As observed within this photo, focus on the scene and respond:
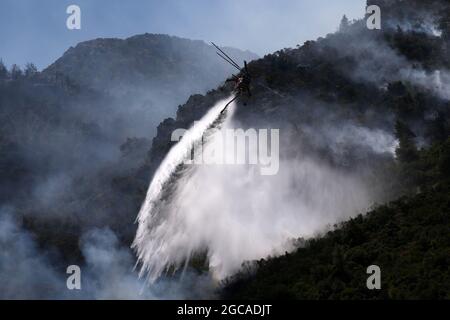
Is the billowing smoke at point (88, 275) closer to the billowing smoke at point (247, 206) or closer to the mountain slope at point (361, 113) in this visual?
the billowing smoke at point (247, 206)

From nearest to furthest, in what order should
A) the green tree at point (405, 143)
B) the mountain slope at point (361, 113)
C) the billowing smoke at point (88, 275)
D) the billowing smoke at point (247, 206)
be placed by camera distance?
the mountain slope at point (361, 113)
the billowing smoke at point (88, 275)
the billowing smoke at point (247, 206)
the green tree at point (405, 143)

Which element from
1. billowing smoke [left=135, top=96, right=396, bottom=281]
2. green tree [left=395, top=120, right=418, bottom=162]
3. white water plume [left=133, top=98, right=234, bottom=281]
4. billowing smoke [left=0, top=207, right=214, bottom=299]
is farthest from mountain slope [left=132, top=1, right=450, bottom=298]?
billowing smoke [left=0, top=207, right=214, bottom=299]

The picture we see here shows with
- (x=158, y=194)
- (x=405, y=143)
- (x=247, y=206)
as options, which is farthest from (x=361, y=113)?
(x=158, y=194)

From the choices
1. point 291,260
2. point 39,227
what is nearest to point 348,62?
point 291,260

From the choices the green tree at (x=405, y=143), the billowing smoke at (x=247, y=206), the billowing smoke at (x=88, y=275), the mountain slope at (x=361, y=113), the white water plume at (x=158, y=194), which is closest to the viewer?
the mountain slope at (x=361, y=113)

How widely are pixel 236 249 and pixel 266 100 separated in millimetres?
36077

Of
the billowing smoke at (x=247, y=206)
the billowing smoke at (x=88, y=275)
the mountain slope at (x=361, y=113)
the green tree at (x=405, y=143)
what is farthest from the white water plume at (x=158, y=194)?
the green tree at (x=405, y=143)

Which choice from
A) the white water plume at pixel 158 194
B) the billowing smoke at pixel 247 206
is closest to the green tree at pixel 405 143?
the billowing smoke at pixel 247 206

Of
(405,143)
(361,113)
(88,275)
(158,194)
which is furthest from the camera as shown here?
(158,194)

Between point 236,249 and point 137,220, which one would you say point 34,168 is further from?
point 236,249

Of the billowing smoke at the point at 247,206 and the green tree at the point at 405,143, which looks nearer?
the billowing smoke at the point at 247,206

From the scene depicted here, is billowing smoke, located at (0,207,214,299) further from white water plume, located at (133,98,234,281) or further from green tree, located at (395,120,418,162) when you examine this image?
green tree, located at (395,120,418,162)

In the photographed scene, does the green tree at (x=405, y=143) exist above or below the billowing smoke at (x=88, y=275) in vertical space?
above

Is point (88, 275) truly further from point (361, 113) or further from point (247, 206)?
point (361, 113)
